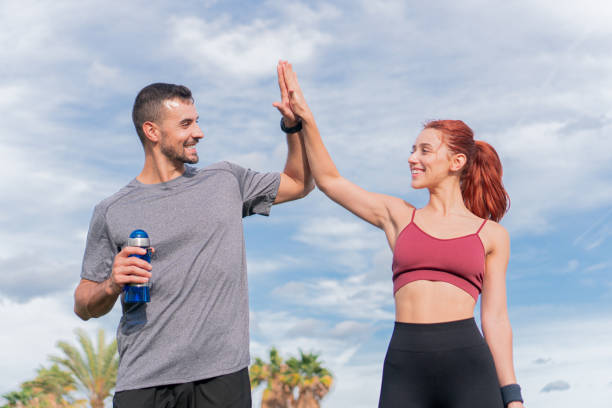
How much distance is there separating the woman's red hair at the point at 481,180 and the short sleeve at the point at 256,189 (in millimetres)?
1288

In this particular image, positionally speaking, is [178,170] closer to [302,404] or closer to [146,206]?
[146,206]

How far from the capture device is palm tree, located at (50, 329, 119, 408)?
26.5 meters

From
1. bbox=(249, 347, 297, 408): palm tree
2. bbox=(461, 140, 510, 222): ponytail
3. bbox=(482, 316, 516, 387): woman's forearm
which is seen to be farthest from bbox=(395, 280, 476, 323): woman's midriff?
bbox=(249, 347, 297, 408): palm tree

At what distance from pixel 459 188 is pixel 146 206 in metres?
2.36

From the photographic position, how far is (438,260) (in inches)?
185

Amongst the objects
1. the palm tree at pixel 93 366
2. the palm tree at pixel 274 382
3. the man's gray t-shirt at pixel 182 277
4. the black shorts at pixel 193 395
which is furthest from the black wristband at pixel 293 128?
the palm tree at pixel 274 382

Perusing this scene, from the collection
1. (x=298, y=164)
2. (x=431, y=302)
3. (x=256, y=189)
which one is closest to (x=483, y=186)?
(x=431, y=302)

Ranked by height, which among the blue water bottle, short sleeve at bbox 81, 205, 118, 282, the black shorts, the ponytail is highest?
the ponytail

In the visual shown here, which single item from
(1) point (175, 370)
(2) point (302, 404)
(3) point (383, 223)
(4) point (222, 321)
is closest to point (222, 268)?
(4) point (222, 321)

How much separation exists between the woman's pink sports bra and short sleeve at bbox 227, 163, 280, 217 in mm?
1099

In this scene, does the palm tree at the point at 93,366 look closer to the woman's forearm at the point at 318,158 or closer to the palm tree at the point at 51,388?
the palm tree at the point at 51,388

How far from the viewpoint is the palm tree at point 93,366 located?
26.5 metres

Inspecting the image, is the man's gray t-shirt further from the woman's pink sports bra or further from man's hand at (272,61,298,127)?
the woman's pink sports bra

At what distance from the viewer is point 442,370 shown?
4621 millimetres
